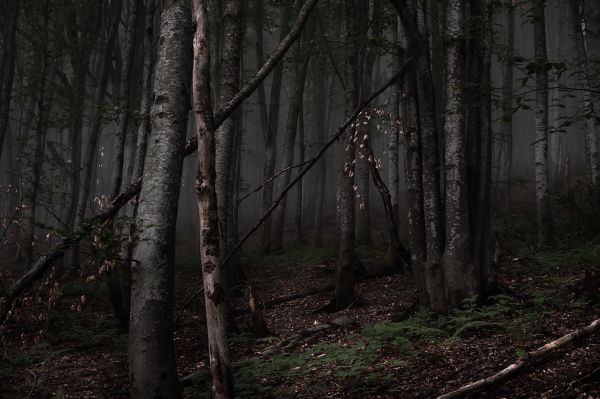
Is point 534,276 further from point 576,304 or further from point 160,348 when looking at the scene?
point 160,348

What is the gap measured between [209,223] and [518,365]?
2.84m

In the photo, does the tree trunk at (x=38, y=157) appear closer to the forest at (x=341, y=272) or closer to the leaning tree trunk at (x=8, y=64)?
the forest at (x=341, y=272)

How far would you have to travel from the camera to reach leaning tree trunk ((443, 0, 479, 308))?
6836mm

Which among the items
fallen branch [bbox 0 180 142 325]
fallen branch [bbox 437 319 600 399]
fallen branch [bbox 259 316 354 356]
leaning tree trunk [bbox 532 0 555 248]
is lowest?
fallen branch [bbox 259 316 354 356]

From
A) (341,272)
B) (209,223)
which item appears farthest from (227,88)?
(341,272)

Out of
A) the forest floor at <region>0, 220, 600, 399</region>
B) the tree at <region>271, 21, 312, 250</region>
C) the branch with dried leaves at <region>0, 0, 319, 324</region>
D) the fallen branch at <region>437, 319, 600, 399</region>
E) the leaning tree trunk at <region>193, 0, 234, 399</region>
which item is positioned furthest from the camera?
the tree at <region>271, 21, 312, 250</region>

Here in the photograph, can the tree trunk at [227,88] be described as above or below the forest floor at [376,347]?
above

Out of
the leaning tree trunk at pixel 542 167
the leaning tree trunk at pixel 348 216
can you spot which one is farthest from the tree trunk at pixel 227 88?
the leaning tree trunk at pixel 542 167

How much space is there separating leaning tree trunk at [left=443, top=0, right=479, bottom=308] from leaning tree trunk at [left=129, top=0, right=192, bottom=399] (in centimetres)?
402

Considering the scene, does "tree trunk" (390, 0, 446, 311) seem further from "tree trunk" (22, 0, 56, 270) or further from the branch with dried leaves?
"tree trunk" (22, 0, 56, 270)

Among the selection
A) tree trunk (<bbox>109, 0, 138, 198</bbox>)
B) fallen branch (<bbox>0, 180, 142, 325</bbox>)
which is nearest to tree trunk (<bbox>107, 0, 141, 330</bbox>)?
tree trunk (<bbox>109, 0, 138, 198</bbox>)

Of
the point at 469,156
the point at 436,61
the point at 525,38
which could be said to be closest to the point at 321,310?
the point at 469,156

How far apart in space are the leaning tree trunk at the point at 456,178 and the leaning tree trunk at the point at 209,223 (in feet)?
12.6

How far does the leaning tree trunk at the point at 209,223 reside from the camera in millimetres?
4086
